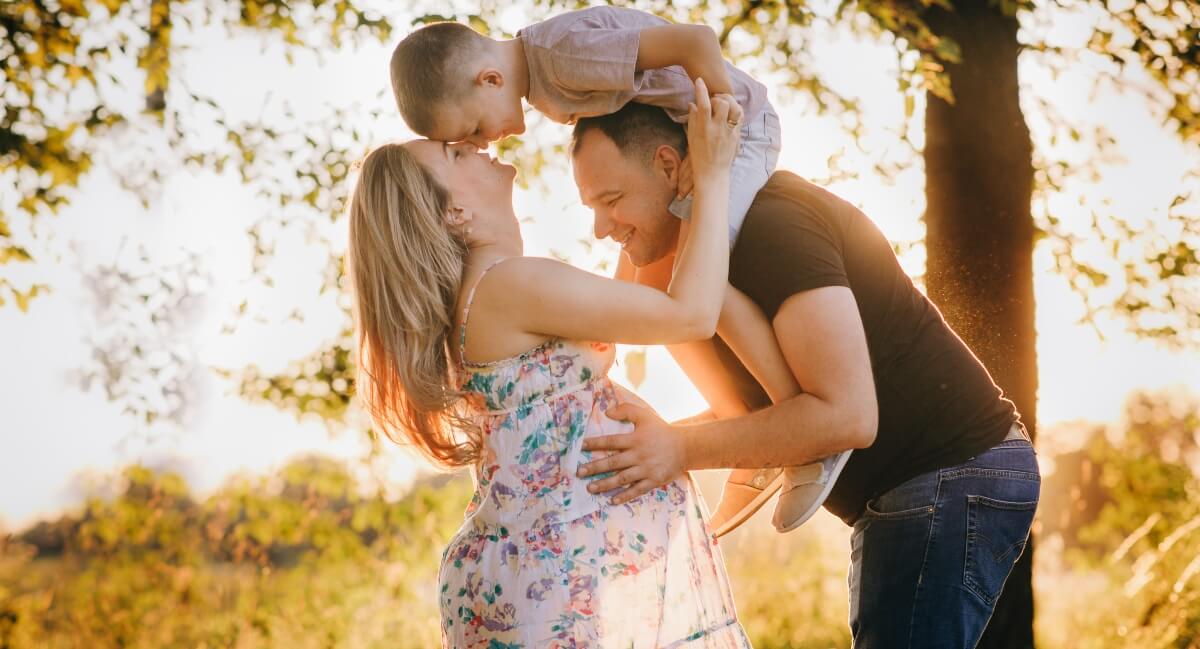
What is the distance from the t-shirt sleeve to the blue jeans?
1.76ft

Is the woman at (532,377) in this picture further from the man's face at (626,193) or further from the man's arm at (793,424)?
the man's face at (626,193)

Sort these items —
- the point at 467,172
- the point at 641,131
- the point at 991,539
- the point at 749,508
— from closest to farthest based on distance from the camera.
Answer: the point at 991,539, the point at 467,172, the point at 641,131, the point at 749,508

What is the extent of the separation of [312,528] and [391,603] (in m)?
0.59

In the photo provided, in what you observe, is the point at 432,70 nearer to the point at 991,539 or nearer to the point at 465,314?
the point at 465,314

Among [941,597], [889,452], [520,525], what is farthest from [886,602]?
[520,525]

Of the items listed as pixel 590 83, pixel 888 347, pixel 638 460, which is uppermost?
pixel 590 83

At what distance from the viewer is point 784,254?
2.35m

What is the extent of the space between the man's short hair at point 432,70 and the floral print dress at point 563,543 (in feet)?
2.08

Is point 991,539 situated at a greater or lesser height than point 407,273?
lesser

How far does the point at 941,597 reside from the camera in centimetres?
241

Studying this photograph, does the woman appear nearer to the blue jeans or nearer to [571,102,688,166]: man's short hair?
[571,102,688,166]: man's short hair

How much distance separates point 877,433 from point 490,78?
53.2 inches

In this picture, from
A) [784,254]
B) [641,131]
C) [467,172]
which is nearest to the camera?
[784,254]

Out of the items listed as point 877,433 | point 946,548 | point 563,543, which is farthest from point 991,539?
point 563,543
